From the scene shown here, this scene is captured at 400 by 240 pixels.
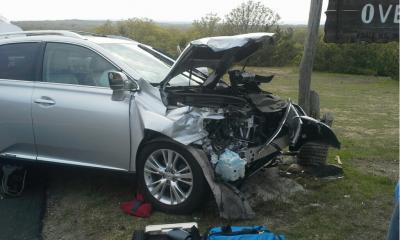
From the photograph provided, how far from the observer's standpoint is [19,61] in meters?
A: 5.50

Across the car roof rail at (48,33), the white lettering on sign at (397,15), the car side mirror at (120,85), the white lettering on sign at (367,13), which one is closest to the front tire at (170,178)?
the car side mirror at (120,85)

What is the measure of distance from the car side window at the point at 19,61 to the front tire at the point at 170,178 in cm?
170

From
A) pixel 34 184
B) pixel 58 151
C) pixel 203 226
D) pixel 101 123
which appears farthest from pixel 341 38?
pixel 34 184

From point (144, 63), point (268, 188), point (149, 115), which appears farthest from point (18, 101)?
point (268, 188)

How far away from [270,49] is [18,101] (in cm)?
1851

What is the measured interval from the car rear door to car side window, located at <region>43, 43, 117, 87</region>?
156mm

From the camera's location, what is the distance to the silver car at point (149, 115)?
15.3 feet

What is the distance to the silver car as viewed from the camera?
15.3 feet

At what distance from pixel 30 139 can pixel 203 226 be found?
7.18 feet

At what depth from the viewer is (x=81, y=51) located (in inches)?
206

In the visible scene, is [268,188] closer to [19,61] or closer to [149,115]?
[149,115]

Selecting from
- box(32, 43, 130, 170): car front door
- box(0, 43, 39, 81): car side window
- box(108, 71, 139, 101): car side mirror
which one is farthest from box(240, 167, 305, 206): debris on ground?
box(0, 43, 39, 81): car side window

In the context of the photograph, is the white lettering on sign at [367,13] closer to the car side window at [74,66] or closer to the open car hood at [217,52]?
the open car hood at [217,52]

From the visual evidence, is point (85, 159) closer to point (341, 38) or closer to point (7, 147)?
point (7, 147)
